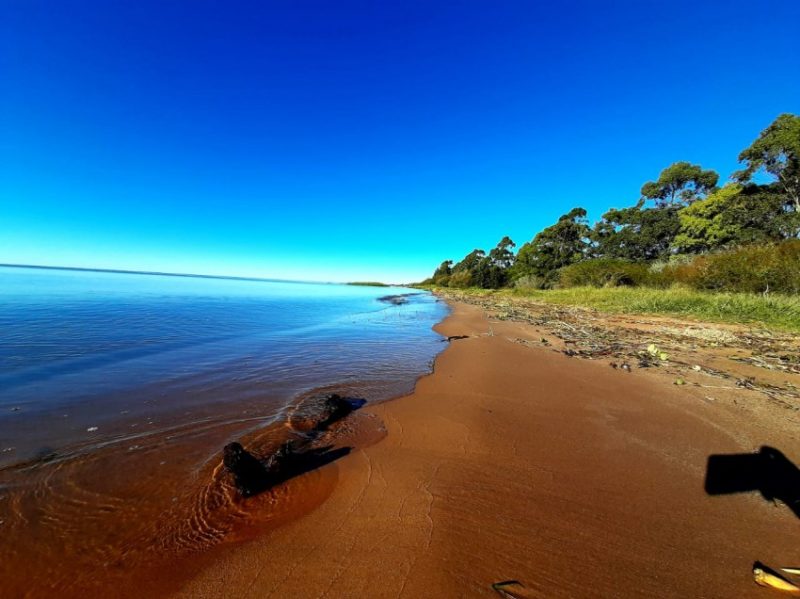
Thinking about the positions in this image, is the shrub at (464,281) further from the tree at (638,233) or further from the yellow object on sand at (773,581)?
the yellow object on sand at (773,581)

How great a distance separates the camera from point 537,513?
8.41 ft

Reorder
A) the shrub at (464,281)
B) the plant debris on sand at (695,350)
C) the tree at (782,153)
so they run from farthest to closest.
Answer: the shrub at (464,281) → the tree at (782,153) → the plant debris on sand at (695,350)

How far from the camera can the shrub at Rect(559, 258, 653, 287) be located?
993 inches

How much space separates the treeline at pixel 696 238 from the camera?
16.5m

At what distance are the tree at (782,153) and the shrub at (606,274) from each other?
13258 mm

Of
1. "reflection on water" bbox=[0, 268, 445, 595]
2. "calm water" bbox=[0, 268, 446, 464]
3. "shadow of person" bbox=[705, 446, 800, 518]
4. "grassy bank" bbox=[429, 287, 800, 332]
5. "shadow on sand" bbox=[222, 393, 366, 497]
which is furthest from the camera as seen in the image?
"grassy bank" bbox=[429, 287, 800, 332]

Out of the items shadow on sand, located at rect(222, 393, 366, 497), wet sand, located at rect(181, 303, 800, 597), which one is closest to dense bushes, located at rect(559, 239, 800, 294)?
wet sand, located at rect(181, 303, 800, 597)

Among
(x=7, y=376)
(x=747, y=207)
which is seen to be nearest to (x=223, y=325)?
(x=7, y=376)

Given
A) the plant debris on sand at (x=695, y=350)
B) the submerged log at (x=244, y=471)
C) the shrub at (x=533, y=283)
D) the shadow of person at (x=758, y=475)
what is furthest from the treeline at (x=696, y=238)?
the submerged log at (x=244, y=471)

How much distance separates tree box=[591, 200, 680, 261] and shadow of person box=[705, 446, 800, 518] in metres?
41.9

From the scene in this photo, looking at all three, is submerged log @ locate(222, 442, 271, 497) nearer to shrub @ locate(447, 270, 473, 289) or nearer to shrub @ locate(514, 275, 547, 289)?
shrub @ locate(514, 275, 547, 289)

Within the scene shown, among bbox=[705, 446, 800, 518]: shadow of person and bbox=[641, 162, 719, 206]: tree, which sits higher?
bbox=[641, 162, 719, 206]: tree

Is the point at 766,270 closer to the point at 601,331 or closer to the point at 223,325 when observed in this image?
the point at 601,331

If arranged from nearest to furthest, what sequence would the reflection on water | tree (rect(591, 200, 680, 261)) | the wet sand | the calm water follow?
the wet sand < the reflection on water < the calm water < tree (rect(591, 200, 680, 261))
